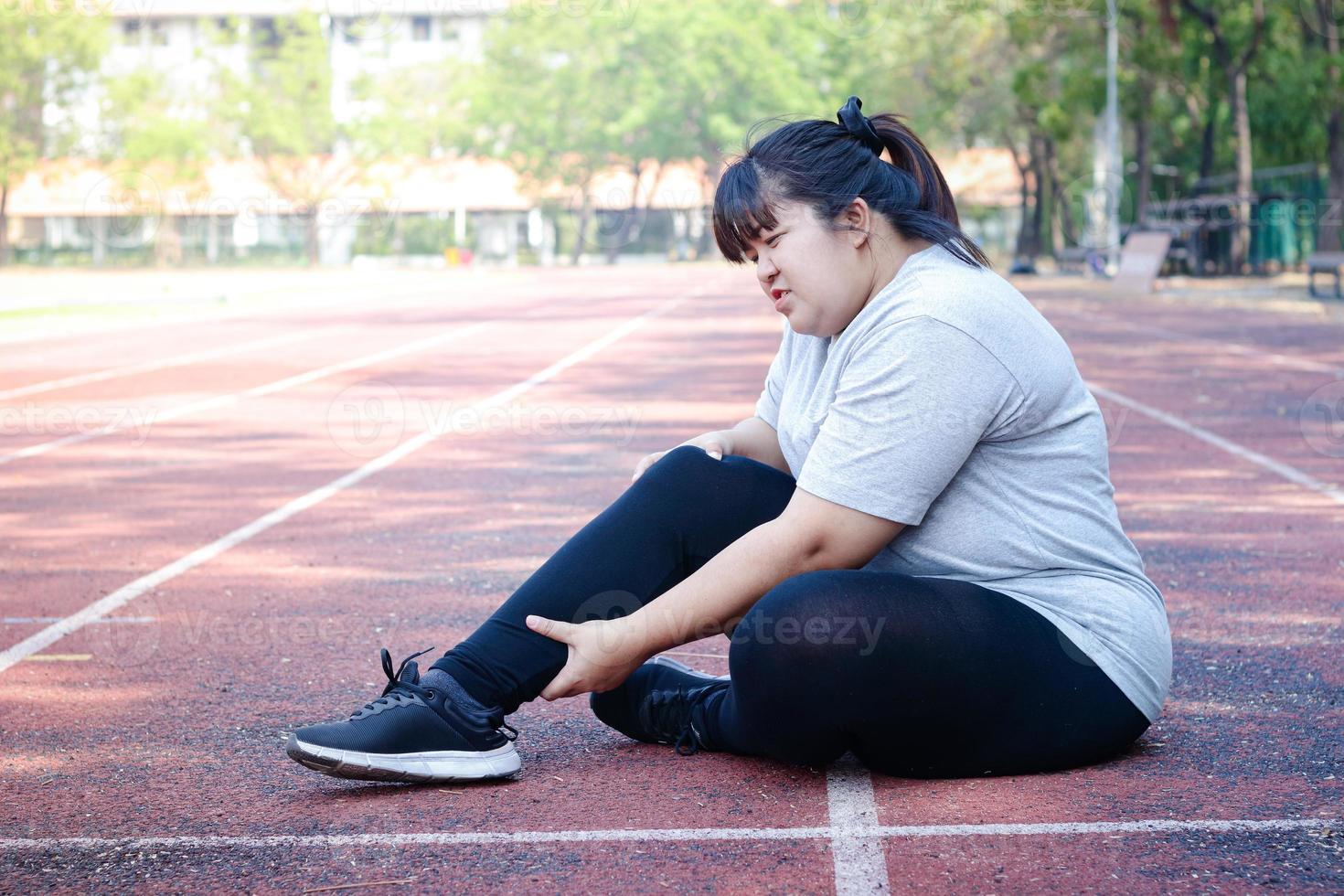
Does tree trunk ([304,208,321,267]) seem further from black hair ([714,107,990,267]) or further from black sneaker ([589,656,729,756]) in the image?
black hair ([714,107,990,267])

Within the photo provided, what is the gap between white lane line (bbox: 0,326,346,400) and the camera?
49.6 feet

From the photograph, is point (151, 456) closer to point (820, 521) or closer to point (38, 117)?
point (820, 521)

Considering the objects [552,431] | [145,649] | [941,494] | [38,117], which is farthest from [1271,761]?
[38,117]

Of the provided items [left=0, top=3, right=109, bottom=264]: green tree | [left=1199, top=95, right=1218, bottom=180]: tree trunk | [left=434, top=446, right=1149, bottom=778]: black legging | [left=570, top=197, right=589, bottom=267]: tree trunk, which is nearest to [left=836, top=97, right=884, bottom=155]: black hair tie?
[left=434, top=446, right=1149, bottom=778]: black legging

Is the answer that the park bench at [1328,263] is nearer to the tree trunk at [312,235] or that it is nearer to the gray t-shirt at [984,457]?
the gray t-shirt at [984,457]

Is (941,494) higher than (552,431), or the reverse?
(941,494)

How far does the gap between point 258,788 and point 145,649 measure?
5.50 ft

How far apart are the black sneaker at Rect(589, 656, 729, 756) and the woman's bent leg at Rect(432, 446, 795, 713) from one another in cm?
39

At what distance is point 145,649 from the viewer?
16.9 ft

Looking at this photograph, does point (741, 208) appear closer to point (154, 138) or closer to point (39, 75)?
point (154, 138)

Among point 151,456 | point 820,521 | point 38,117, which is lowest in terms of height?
point 151,456

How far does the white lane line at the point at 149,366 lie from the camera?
15125 mm

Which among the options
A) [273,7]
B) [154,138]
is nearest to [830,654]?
[154,138]

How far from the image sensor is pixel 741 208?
3.30 m
